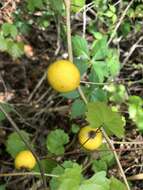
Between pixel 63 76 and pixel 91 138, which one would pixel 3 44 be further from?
pixel 63 76

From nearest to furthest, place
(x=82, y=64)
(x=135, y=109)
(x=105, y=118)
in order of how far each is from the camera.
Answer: (x=105, y=118)
(x=82, y=64)
(x=135, y=109)

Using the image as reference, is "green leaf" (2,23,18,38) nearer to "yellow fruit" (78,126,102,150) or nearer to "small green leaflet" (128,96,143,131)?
"small green leaflet" (128,96,143,131)

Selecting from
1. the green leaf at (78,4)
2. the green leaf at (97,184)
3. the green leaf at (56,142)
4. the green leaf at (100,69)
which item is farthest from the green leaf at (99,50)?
the green leaf at (97,184)

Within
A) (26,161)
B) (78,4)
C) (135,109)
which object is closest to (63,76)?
(26,161)

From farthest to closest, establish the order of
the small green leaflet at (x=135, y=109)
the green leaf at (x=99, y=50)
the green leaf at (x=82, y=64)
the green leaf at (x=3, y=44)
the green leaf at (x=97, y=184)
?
the green leaf at (x=3, y=44) < the small green leaflet at (x=135, y=109) < the green leaf at (x=99, y=50) < the green leaf at (x=82, y=64) < the green leaf at (x=97, y=184)

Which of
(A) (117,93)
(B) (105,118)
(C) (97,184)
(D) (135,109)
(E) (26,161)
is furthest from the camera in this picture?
(A) (117,93)

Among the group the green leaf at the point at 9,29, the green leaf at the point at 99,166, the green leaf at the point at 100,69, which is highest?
the green leaf at the point at 9,29

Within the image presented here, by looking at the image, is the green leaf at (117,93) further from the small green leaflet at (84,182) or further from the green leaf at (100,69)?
the small green leaflet at (84,182)

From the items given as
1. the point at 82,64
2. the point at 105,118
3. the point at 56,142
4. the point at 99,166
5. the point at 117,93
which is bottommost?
the point at 99,166
